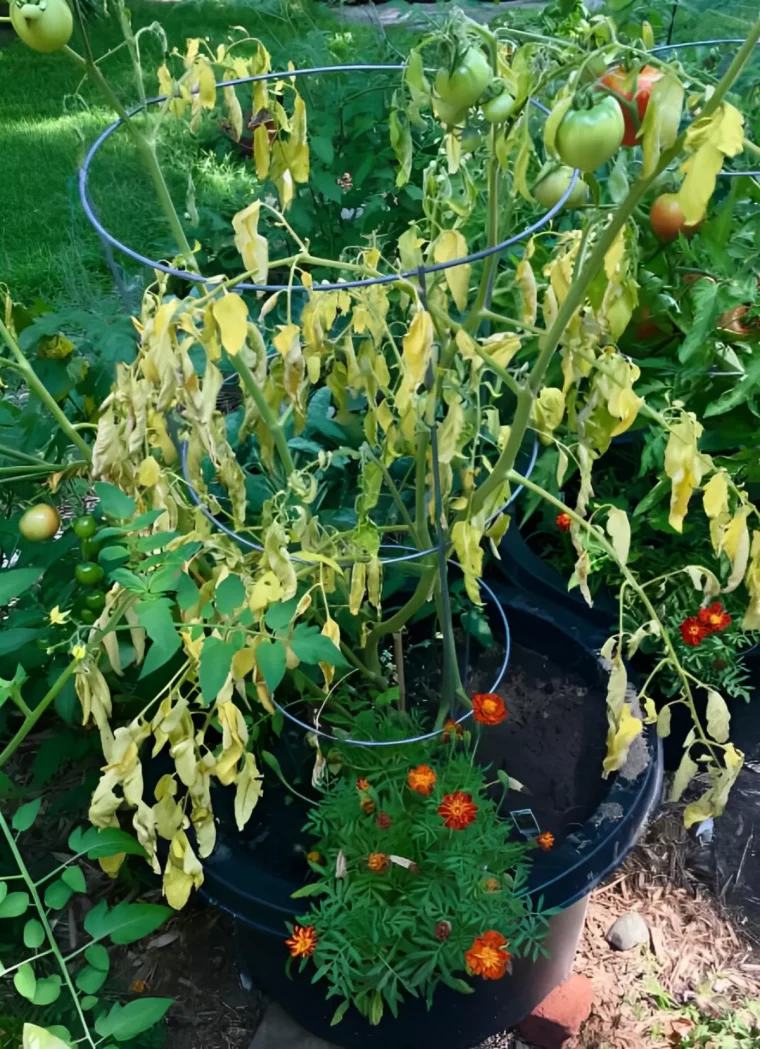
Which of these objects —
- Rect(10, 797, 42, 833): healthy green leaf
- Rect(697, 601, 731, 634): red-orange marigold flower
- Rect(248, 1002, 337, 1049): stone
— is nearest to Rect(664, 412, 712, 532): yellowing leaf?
Rect(697, 601, 731, 634): red-orange marigold flower

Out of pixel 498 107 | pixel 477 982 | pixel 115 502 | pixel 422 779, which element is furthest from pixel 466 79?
pixel 477 982

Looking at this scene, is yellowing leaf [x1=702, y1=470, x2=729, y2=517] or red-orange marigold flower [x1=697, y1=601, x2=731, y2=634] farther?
red-orange marigold flower [x1=697, y1=601, x2=731, y2=634]

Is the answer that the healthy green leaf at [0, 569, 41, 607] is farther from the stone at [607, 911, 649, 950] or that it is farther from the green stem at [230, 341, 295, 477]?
the stone at [607, 911, 649, 950]

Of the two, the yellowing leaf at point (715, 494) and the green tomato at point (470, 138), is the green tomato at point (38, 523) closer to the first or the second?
the green tomato at point (470, 138)

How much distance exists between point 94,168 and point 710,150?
10.6 feet

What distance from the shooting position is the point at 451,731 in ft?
3.77

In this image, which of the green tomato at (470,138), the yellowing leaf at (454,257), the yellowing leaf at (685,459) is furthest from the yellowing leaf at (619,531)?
the green tomato at (470,138)

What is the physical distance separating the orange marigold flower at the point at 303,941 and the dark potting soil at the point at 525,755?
0.55ft

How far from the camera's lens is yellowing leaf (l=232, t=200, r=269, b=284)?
2.51ft

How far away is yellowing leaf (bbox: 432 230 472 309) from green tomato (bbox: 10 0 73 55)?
35cm

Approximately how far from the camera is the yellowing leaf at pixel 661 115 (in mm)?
593

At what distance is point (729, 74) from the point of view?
2.00 ft

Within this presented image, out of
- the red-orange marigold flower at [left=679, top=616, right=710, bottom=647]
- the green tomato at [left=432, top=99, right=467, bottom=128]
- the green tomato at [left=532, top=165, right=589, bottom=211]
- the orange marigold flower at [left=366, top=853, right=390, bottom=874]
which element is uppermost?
the green tomato at [left=432, top=99, right=467, bottom=128]

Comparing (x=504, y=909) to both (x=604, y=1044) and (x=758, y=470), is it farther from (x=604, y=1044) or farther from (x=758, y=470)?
(x=758, y=470)
